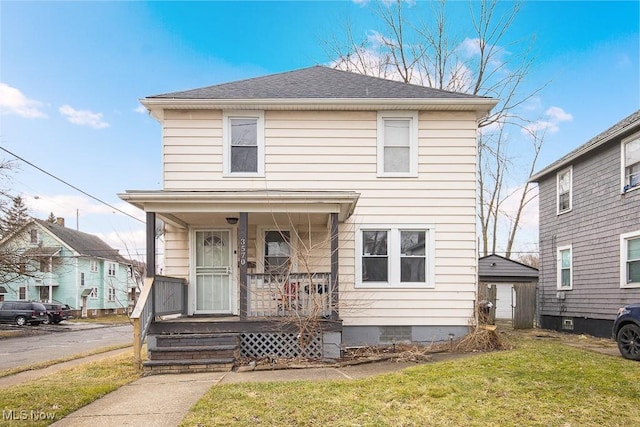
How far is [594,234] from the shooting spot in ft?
42.8

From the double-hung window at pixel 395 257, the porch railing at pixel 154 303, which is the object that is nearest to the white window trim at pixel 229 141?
the porch railing at pixel 154 303

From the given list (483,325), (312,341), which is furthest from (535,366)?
(312,341)

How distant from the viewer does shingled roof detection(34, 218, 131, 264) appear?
3450cm

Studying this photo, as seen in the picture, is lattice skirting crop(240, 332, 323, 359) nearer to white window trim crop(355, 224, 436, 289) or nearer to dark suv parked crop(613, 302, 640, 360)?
white window trim crop(355, 224, 436, 289)

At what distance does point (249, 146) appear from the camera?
1004 cm

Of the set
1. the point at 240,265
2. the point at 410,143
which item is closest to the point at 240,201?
the point at 240,265

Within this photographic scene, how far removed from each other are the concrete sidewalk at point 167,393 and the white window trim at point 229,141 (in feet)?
14.6

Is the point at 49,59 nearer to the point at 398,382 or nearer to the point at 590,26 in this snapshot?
the point at 398,382

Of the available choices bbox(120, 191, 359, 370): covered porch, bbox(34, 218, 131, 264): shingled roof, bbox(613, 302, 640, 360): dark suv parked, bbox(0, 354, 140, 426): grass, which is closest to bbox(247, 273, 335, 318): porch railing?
bbox(120, 191, 359, 370): covered porch

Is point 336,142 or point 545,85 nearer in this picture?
point 336,142

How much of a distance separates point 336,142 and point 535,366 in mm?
5925

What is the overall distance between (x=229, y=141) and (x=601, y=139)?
10.1 meters

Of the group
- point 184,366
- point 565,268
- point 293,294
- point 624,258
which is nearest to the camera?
point 184,366
